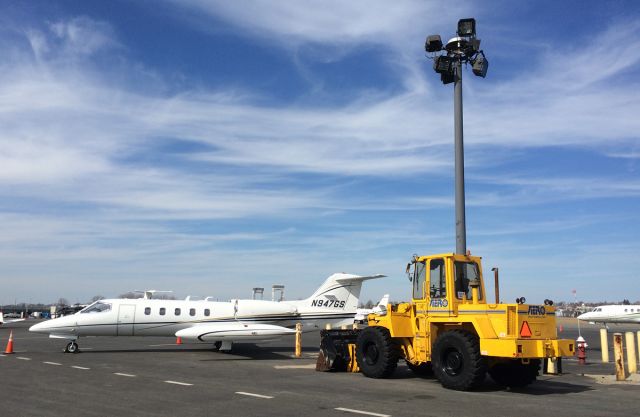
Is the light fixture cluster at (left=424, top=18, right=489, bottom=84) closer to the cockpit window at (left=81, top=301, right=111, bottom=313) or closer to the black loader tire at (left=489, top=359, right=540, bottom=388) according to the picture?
the black loader tire at (left=489, top=359, right=540, bottom=388)

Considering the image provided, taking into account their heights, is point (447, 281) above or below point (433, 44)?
below

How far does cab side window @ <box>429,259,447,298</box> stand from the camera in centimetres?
1469

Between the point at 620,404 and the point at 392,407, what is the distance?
197 inches

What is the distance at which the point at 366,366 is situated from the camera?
16.1m

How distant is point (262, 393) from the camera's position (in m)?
12.9

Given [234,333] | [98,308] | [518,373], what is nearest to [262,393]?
[518,373]

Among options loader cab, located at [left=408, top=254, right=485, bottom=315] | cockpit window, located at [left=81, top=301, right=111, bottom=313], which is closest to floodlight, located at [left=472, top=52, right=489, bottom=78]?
loader cab, located at [left=408, top=254, right=485, bottom=315]

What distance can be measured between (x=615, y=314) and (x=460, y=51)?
39.7 metres

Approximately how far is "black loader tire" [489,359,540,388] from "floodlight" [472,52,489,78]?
965 cm

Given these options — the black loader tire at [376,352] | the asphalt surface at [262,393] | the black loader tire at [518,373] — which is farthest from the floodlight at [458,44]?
the asphalt surface at [262,393]

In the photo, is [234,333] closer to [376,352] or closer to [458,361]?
[376,352]

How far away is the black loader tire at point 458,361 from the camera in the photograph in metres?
13.0

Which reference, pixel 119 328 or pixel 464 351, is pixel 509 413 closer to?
pixel 464 351

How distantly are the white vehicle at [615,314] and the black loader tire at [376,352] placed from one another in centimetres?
3729
